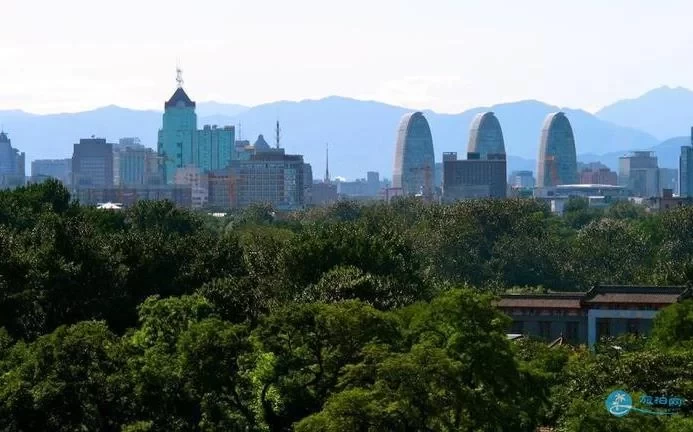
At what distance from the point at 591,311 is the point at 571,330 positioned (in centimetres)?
128

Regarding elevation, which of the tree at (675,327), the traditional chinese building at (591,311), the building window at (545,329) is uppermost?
the tree at (675,327)

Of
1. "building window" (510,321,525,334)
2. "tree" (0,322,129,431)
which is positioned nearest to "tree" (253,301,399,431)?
"tree" (0,322,129,431)

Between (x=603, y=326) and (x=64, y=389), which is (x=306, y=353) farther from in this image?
(x=603, y=326)

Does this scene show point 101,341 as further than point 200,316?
No

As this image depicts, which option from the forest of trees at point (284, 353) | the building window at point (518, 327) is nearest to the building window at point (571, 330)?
the building window at point (518, 327)

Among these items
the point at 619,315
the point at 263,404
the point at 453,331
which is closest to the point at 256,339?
the point at 263,404

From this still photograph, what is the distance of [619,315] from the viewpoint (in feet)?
173

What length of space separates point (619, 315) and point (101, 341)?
27.0 m

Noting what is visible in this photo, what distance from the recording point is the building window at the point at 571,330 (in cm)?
5381

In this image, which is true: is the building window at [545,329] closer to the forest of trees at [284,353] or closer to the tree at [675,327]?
the forest of trees at [284,353]

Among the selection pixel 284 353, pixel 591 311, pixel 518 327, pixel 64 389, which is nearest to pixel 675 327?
pixel 284 353

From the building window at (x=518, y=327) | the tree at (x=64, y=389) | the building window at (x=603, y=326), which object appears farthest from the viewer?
the building window at (x=518, y=327)

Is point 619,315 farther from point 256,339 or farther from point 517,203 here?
point 517,203

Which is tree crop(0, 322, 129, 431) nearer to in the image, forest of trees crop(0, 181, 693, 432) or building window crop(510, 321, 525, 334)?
forest of trees crop(0, 181, 693, 432)
